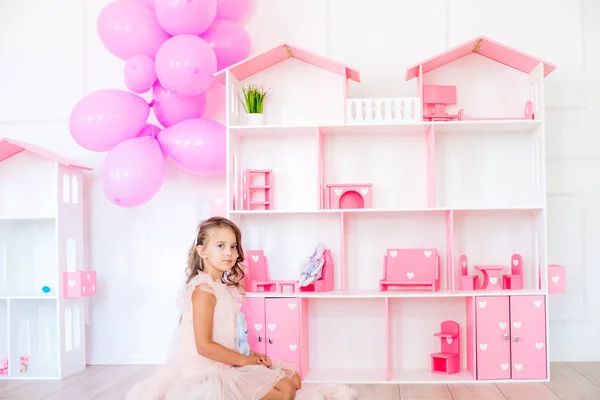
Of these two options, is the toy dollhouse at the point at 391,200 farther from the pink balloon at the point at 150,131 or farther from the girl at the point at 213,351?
the girl at the point at 213,351

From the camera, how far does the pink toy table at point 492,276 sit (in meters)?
3.59

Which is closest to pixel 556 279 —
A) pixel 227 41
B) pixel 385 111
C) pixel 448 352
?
pixel 448 352

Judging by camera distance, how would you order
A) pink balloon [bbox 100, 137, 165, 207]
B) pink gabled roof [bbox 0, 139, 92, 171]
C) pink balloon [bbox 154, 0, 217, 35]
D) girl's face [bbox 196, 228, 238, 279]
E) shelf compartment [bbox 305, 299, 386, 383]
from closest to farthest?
girl's face [bbox 196, 228, 238, 279]
pink balloon [bbox 154, 0, 217, 35]
pink balloon [bbox 100, 137, 165, 207]
pink gabled roof [bbox 0, 139, 92, 171]
shelf compartment [bbox 305, 299, 386, 383]

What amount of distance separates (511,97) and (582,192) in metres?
0.66

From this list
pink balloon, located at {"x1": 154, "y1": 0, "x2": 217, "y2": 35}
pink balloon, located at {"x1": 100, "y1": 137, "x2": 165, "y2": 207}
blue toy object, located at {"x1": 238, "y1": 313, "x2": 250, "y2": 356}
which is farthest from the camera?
pink balloon, located at {"x1": 100, "y1": 137, "x2": 165, "y2": 207}

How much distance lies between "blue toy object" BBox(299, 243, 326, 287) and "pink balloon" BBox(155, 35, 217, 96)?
1038 mm

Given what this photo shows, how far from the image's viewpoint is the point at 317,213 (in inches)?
153

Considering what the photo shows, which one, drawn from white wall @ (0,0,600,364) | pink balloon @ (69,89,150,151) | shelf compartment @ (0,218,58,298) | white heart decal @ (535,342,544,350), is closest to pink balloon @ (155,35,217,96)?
pink balloon @ (69,89,150,151)

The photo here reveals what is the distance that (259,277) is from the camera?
12.2ft

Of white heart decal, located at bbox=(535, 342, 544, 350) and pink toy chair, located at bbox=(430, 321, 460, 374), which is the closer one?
white heart decal, located at bbox=(535, 342, 544, 350)

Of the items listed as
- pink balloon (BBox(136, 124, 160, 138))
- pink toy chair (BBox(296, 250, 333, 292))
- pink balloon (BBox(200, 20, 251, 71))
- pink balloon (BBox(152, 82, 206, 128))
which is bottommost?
pink toy chair (BBox(296, 250, 333, 292))

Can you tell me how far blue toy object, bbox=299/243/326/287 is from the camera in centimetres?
361

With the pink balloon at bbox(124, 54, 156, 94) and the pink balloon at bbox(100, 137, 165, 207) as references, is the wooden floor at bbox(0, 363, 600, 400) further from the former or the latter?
the pink balloon at bbox(124, 54, 156, 94)

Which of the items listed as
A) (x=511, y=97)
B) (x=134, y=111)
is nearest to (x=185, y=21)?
(x=134, y=111)
